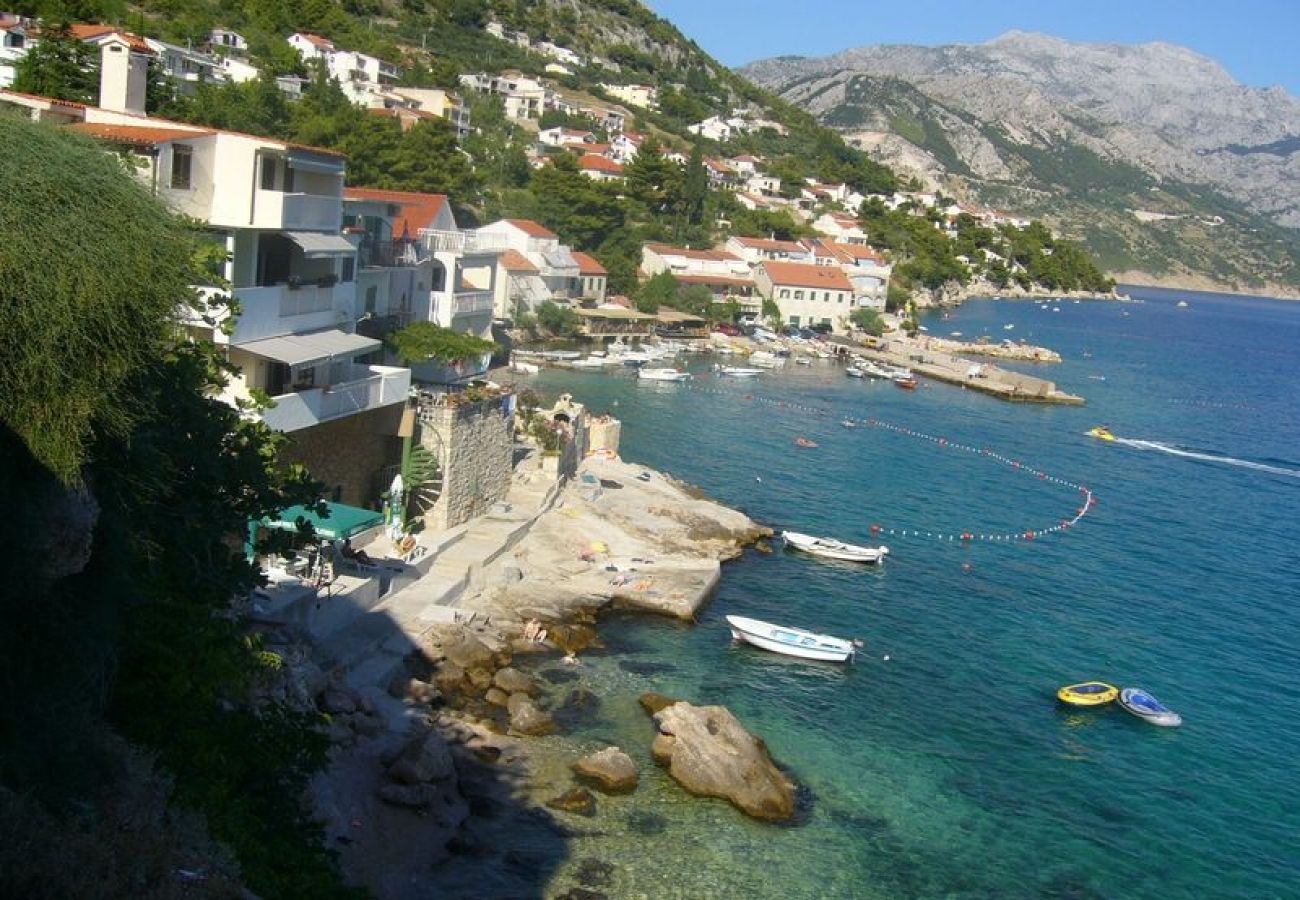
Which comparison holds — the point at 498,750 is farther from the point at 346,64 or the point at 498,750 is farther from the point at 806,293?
the point at 346,64

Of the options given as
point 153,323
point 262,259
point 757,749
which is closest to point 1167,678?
point 757,749

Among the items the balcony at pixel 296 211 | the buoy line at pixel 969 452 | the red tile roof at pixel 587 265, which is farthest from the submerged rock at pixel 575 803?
the red tile roof at pixel 587 265

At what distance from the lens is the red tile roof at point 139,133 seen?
64.6 feet

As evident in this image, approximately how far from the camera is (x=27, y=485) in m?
9.01

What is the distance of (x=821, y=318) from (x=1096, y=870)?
72.4 m

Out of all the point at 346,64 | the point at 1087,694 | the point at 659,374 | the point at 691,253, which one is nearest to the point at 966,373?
the point at 691,253

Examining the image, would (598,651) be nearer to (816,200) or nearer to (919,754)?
(919,754)

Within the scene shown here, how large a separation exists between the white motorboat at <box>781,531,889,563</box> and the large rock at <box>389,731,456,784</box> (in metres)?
17.1

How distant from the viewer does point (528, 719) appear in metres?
20.2

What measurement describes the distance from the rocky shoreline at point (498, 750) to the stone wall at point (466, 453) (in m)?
1.63

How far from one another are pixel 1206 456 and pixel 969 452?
1396 cm

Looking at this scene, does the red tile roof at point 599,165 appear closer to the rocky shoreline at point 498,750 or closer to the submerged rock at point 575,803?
the rocky shoreline at point 498,750

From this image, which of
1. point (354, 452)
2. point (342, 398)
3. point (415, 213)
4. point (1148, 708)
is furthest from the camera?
point (415, 213)

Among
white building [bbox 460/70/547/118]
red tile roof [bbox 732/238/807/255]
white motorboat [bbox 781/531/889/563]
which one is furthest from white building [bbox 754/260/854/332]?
white motorboat [bbox 781/531/889/563]
